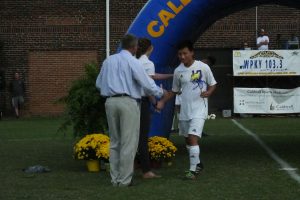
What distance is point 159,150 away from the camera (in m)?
9.13

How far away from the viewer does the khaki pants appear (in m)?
7.68

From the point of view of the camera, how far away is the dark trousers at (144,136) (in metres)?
8.45

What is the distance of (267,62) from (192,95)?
15.8 m

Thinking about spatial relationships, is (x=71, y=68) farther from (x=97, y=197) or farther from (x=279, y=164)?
(x=97, y=197)

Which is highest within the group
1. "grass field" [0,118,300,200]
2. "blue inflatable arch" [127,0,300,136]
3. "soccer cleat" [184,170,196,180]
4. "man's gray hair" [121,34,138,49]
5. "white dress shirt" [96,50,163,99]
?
"blue inflatable arch" [127,0,300,136]

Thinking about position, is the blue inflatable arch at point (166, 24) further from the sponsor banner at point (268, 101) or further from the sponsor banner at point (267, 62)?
the sponsor banner at point (267, 62)

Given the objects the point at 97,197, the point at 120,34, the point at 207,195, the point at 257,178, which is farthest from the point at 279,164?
the point at 120,34

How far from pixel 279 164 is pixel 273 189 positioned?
2221 mm

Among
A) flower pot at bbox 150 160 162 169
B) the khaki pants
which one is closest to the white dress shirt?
the khaki pants

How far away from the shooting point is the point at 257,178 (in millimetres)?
8172

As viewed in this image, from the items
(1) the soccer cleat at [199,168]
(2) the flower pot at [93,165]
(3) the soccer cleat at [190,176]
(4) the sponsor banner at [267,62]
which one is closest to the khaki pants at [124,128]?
(3) the soccer cleat at [190,176]

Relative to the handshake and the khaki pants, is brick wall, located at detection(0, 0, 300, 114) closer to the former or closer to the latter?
the handshake

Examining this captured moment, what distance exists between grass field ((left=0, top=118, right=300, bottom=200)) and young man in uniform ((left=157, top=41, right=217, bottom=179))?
47 cm

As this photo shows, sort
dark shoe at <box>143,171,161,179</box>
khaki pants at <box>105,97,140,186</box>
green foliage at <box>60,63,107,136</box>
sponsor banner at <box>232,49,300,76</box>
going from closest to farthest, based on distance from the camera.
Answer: khaki pants at <box>105,97,140,186</box>
dark shoe at <box>143,171,161,179</box>
green foliage at <box>60,63,107,136</box>
sponsor banner at <box>232,49,300,76</box>
